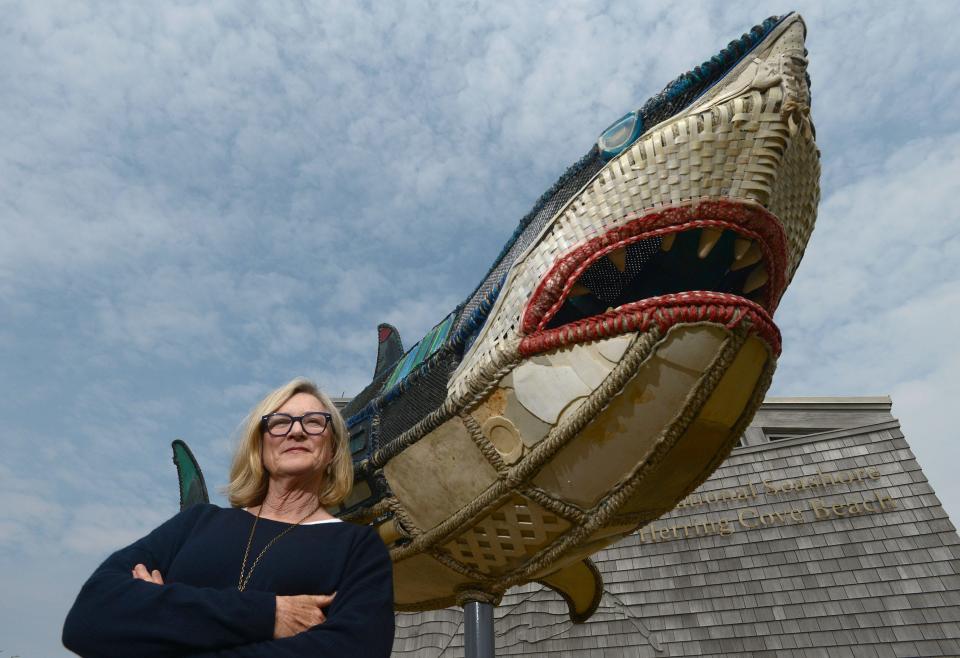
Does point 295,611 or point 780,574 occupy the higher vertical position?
point 780,574

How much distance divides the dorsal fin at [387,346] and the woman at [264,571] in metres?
2.61

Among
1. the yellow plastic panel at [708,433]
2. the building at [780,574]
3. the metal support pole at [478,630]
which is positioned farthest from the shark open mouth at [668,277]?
the building at [780,574]

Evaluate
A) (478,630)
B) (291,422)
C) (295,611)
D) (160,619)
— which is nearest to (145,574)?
(160,619)

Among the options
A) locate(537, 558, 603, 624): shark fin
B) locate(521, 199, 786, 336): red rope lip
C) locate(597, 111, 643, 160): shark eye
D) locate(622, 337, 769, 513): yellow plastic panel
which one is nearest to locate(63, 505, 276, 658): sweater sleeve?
locate(521, 199, 786, 336): red rope lip

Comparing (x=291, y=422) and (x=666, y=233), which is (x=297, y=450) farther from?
(x=666, y=233)

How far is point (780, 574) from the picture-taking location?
8664mm

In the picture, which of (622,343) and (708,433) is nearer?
(622,343)

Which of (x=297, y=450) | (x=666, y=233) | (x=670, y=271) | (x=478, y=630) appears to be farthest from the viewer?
(x=478, y=630)

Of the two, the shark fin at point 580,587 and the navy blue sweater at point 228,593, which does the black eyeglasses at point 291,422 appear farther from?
the shark fin at point 580,587

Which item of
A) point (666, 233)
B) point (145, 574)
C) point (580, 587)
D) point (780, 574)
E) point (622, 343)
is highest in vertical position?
point (780, 574)

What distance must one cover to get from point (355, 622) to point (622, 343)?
4.72ft

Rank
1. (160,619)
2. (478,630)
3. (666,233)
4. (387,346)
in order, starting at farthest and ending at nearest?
1. (387,346)
2. (478,630)
3. (666,233)
4. (160,619)

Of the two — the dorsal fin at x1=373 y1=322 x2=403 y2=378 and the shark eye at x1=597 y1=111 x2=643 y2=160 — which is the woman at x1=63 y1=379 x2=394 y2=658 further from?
the dorsal fin at x1=373 y1=322 x2=403 y2=378

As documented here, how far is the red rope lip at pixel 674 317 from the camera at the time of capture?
223 centimetres
